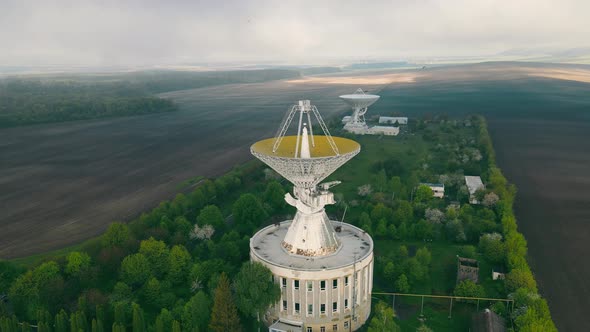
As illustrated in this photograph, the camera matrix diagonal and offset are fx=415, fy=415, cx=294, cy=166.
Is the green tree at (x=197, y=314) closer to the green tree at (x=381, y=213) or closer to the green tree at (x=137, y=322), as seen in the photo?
the green tree at (x=137, y=322)

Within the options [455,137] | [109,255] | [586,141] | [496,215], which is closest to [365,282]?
[109,255]

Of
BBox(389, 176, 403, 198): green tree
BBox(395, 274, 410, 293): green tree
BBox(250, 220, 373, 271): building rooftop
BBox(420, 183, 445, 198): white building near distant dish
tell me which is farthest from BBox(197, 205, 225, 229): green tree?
BBox(420, 183, 445, 198): white building near distant dish

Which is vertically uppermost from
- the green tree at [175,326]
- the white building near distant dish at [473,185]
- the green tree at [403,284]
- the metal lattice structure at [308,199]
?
the metal lattice structure at [308,199]

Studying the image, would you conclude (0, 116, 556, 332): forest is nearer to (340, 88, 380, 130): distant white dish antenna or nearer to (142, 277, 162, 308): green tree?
(142, 277, 162, 308): green tree

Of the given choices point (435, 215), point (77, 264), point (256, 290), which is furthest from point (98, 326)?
point (435, 215)

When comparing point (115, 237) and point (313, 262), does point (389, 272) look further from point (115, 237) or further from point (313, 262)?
point (115, 237)

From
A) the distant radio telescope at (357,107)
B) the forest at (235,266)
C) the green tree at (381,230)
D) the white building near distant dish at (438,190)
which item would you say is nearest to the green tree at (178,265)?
the forest at (235,266)

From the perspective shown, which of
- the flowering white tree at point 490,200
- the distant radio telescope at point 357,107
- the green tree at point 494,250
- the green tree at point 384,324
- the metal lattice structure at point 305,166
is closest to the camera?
the green tree at point 384,324
